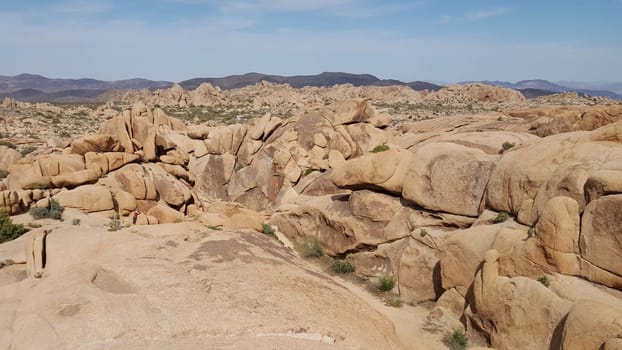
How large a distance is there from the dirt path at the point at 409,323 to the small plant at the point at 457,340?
23 cm

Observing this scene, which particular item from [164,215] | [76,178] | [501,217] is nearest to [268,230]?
[164,215]

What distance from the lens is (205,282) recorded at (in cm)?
1270

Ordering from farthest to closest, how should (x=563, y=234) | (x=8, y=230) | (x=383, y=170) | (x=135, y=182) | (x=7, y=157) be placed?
(x=7, y=157) < (x=135, y=182) < (x=8, y=230) < (x=383, y=170) < (x=563, y=234)

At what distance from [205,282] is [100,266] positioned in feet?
11.6

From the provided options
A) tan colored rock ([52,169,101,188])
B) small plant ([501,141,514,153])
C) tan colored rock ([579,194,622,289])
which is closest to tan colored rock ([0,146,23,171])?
tan colored rock ([52,169,101,188])

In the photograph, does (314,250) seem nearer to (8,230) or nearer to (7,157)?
(8,230)

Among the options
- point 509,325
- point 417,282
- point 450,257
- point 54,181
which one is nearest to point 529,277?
point 509,325

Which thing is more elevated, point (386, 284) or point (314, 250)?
point (314, 250)

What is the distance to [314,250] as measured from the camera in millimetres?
24344

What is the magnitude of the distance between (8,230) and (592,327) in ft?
82.2

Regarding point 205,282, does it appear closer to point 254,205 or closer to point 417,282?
point 417,282

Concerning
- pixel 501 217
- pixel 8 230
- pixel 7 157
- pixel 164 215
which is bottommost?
pixel 164 215

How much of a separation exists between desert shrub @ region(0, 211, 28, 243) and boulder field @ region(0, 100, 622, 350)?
3.80m

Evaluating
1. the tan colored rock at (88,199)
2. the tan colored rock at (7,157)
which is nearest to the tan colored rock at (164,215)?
the tan colored rock at (88,199)
